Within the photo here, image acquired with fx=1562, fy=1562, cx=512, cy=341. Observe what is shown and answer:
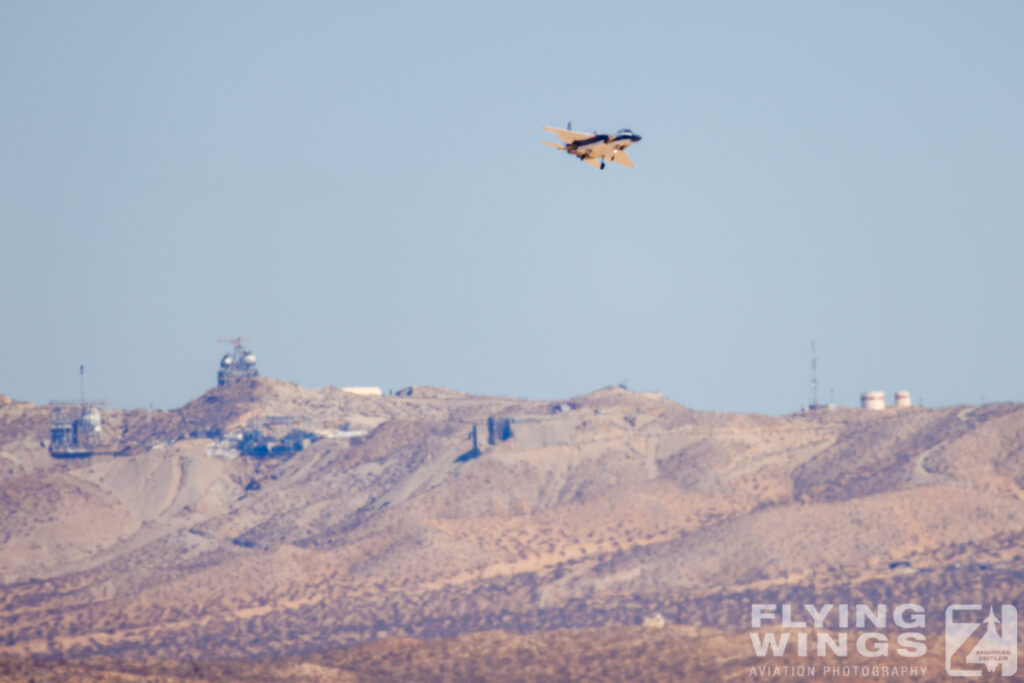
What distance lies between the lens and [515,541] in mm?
150500

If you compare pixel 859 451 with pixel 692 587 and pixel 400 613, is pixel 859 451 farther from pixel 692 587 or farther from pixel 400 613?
pixel 400 613

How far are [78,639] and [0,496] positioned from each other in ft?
172

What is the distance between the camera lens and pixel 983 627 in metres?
113

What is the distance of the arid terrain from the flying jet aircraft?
101 feet

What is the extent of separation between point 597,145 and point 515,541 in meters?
76.0

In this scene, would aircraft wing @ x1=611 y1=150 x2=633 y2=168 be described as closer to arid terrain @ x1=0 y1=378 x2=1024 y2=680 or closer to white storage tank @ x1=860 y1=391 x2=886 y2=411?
arid terrain @ x1=0 y1=378 x2=1024 y2=680

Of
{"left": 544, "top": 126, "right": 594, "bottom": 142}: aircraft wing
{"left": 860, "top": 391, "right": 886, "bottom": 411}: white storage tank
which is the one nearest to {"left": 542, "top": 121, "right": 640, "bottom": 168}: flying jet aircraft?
{"left": 544, "top": 126, "right": 594, "bottom": 142}: aircraft wing

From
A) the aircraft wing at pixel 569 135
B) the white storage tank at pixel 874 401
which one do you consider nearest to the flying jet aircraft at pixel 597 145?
the aircraft wing at pixel 569 135

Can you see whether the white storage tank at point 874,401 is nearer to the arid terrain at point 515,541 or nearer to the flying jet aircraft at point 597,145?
the arid terrain at point 515,541

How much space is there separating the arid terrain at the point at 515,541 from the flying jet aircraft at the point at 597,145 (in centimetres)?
3071

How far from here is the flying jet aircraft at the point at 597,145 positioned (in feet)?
264

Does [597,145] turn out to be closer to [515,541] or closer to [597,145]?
[597,145]

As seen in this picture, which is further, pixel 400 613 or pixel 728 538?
pixel 728 538

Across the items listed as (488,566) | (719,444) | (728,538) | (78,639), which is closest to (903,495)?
(728,538)
